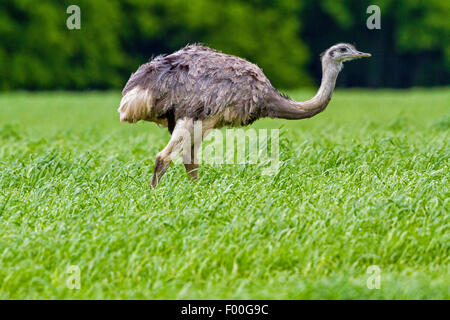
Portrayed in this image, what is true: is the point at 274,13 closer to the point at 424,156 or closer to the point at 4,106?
the point at 4,106

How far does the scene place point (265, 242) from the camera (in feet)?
18.1

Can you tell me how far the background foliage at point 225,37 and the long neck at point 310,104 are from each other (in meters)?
29.6

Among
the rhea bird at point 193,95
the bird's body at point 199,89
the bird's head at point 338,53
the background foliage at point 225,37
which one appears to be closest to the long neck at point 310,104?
the bird's head at point 338,53

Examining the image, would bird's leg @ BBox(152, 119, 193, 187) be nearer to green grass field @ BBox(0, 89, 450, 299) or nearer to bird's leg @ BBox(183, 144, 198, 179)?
green grass field @ BBox(0, 89, 450, 299)

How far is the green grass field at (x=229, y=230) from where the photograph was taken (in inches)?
198

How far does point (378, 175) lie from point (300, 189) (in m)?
0.95

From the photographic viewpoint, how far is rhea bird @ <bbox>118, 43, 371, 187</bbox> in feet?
23.4

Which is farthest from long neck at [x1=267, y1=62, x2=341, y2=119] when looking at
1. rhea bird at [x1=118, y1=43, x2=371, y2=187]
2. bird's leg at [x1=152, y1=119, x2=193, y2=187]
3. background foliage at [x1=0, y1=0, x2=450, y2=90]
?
background foliage at [x1=0, y1=0, x2=450, y2=90]

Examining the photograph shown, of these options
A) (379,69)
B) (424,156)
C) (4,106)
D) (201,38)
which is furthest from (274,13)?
(424,156)

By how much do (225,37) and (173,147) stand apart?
33.9 m

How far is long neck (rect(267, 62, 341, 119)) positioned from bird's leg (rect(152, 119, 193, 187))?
2.94 ft

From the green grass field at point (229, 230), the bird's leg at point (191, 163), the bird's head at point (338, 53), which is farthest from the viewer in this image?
the bird's head at point (338, 53)

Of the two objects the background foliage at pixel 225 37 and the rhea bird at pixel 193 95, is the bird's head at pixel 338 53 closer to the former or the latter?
the rhea bird at pixel 193 95

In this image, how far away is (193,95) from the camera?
7152 millimetres
